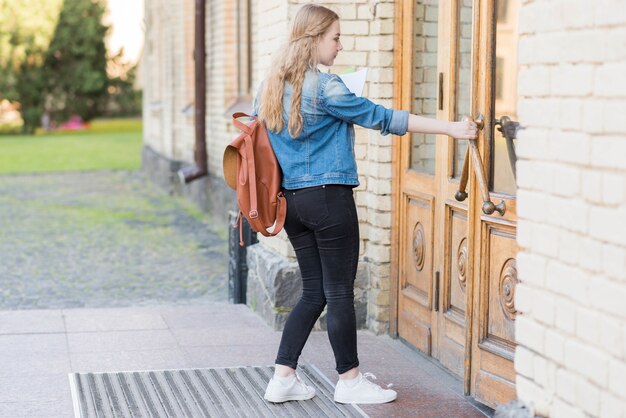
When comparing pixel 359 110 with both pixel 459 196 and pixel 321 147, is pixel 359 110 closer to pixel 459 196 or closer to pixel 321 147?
pixel 321 147

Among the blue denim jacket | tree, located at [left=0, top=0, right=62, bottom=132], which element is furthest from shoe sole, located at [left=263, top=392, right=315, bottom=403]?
tree, located at [left=0, top=0, right=62, bottom=132]

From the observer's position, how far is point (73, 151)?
28.4 meters

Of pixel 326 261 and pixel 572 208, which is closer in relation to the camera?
pixel 572 208

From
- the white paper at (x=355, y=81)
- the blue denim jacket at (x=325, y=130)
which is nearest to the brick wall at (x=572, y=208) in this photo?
the blue denim jacket at (x=325, y=130)

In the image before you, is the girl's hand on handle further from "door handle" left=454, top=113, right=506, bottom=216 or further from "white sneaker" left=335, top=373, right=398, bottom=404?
"white sneaker" left=335, top=373, right=398, bottom=404

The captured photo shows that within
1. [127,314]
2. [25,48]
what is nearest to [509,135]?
[127,314]

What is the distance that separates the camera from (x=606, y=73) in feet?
11.6

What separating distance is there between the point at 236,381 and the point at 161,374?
0.42 metres

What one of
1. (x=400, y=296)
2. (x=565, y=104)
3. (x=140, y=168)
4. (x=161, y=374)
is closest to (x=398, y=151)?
(x=400, y=296)

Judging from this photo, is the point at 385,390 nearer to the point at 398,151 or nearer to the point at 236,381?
the point at 236,381

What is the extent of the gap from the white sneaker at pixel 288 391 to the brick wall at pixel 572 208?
1439 millimetres

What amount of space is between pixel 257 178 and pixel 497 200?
3.57 feet

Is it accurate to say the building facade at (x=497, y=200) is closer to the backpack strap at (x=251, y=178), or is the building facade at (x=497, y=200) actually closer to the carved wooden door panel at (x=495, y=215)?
the carved wooden door panel at (x=495, y=215)

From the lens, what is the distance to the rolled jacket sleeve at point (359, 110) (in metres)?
4.86
